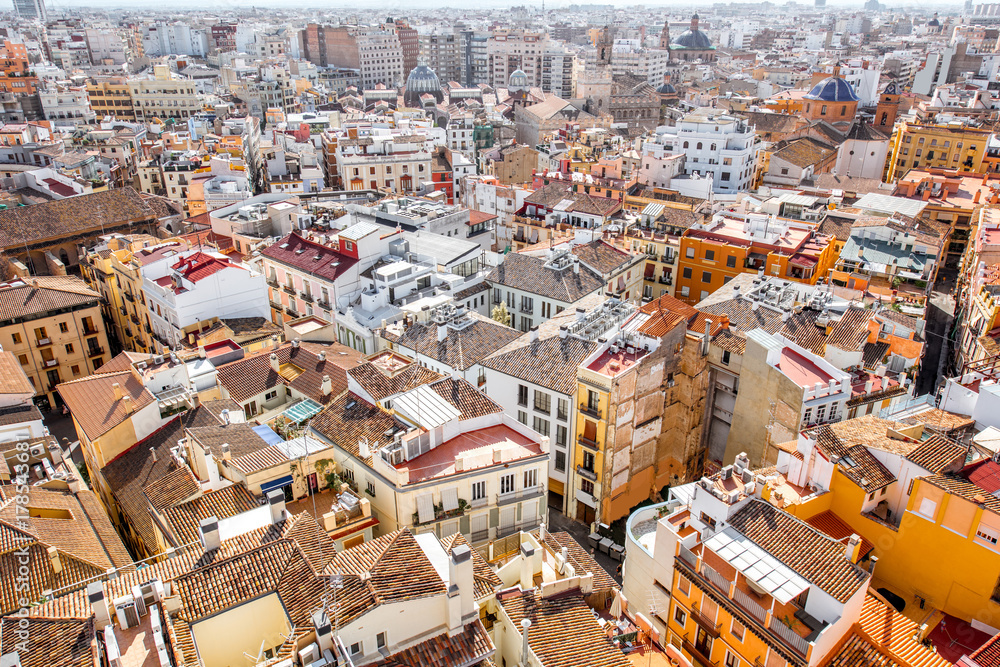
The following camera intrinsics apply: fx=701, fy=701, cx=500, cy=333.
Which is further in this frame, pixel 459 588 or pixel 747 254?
pixel 747 254

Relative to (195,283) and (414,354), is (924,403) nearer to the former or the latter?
(414,354)

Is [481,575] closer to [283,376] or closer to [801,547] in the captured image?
[801,547]

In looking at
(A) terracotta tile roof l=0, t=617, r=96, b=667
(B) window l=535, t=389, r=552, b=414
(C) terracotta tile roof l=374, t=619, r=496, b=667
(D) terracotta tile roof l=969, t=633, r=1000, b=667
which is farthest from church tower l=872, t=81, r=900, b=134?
(A) terracotta tile roof l=0, t=617, r=96, b=667

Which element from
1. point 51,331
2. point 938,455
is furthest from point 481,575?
point 51,331

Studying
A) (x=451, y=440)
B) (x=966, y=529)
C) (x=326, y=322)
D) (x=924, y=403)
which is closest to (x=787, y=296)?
(x=924, y=403)

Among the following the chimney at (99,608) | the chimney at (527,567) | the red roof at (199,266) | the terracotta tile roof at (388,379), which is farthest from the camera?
the red roof at (199,266)

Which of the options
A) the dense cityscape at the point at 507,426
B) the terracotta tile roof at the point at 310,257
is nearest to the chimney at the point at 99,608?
the dense cityscape at the point at 507,426

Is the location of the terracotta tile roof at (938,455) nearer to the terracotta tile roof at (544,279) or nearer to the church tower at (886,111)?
the terracotta tile roof at (544,279)
